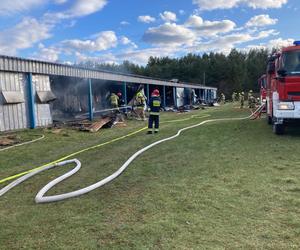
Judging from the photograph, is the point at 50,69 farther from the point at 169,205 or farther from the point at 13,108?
the point at 169,205

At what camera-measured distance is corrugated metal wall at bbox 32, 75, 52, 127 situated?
15375 mm

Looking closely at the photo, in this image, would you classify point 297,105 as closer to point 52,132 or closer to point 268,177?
point 268,177

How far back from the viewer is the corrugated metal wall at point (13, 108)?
1328cm

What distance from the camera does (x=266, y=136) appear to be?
10.3m

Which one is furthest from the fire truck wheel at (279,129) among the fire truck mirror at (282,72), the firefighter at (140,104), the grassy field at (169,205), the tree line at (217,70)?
the tree line at (217,70)

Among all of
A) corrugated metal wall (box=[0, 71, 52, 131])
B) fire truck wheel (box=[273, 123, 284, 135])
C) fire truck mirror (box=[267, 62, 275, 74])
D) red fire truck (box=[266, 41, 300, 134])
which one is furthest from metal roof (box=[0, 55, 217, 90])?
fire truck wheel (box=[273, 123, 284, 135])

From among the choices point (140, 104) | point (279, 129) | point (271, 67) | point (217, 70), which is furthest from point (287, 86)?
point (217, 70)

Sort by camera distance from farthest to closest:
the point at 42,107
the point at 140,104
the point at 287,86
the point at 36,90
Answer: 1. the point at 140,104
2. the point at 42,107
3. the point at 36,90
4. the point at 287,86

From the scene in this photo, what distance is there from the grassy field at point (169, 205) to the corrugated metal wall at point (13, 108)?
19.4 ft

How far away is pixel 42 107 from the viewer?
620 inches

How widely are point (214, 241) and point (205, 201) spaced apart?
3.80 ft

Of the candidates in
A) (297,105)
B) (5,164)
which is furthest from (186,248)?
(297,105)

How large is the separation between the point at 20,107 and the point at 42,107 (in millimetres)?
1543

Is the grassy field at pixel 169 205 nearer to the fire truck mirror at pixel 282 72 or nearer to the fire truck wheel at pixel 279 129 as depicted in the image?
the fire truck wheel at pixel 279 129
